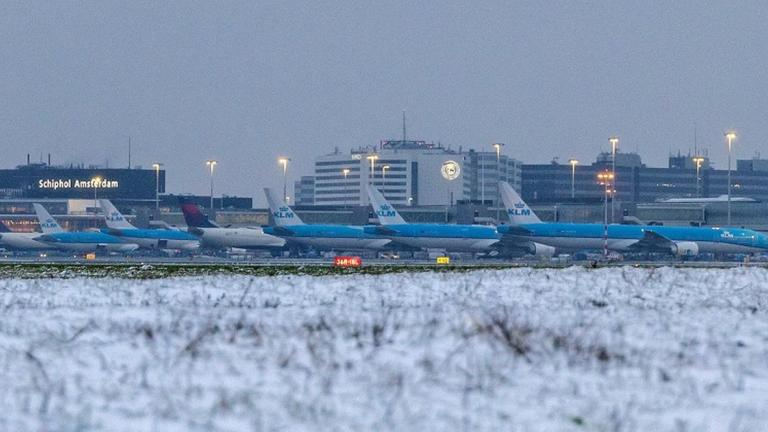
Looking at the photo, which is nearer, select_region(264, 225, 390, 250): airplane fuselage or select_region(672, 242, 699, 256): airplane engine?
select_region(672, 242, 699, 256): airplane engine

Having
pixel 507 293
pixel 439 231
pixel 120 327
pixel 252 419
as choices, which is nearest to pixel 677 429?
pixel 252 419

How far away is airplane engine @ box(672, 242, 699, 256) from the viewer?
111125mm

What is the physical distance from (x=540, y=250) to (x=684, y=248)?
1407 centimetres

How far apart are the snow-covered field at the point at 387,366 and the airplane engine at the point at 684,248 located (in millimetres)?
86601

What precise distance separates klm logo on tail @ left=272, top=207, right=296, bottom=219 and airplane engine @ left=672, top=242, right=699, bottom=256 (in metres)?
38.7

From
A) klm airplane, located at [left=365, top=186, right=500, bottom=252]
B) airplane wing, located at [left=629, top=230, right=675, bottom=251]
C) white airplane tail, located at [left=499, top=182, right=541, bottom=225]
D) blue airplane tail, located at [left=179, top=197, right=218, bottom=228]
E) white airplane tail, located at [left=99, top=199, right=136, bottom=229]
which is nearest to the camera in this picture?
airplane wing, located at [left=629, top=230, right=675, bottom=251]

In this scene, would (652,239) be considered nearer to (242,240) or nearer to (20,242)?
(242,240)

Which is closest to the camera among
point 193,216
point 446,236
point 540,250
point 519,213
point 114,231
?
point 540,250

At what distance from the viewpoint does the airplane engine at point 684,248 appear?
111125 millimetres

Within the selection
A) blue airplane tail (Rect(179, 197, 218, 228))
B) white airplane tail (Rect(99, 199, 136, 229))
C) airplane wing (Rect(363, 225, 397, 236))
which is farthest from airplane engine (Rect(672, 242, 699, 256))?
white airplane tail (Rect(99, 199, 136, 229))

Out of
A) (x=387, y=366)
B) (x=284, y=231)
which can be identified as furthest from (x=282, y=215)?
(x=387, y=366)

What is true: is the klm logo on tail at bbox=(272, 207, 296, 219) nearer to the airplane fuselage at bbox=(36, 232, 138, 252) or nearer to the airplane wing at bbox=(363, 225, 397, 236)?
the airplane wing at bbox=(363, 225, 397, 236)

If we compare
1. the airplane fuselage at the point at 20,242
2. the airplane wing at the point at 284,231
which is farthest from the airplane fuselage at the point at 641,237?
the airplane fuselage at the point at 20,242

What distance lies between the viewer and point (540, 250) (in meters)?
121
